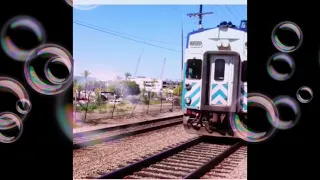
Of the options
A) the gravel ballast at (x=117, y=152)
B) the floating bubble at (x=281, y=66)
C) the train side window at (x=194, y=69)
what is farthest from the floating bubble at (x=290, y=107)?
the train side window at (x=194, y=69)

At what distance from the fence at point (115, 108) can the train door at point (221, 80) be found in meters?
5.63

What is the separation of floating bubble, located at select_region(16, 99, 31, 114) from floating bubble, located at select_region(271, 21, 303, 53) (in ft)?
7.98

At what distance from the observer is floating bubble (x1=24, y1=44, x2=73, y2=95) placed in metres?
2.84

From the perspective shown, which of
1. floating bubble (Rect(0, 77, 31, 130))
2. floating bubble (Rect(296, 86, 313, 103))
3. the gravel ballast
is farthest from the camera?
the gravel ballast

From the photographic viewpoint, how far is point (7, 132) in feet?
9.50

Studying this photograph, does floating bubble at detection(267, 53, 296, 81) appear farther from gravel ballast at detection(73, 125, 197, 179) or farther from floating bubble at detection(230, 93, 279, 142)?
gravel ballast at detection(73, 125, 197, 179)

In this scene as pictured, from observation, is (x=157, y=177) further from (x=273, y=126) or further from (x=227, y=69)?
(x=227, y=69)

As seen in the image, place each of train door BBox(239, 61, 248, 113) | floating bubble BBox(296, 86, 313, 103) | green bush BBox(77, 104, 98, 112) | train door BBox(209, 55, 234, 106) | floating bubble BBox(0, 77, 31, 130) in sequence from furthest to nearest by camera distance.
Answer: green bush BBox(77, 104, 98, 112)
train door BBox(209, 55, 234, 106)
train door BBox(239, 61, 248, 113)
floating bubble BBox(296, 86, 313, 103)
floating bubble BBox(0, 77, 31, 130)

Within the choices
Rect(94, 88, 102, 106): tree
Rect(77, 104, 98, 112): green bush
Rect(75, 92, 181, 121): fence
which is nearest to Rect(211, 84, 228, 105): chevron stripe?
Rect(75, 92, 181, 121): fence

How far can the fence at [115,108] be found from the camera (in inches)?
482

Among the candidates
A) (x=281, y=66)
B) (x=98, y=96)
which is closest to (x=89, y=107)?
(x=98, y=96)

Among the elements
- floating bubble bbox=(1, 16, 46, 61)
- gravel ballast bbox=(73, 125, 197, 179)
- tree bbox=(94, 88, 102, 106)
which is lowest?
gravel ballast bbox=(73, 125, 197, 179)

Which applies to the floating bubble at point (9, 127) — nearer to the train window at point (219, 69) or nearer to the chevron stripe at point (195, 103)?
the chevron stripe at point (195, 103)

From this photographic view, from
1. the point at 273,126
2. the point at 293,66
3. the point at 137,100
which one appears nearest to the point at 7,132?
the point at 273,126
